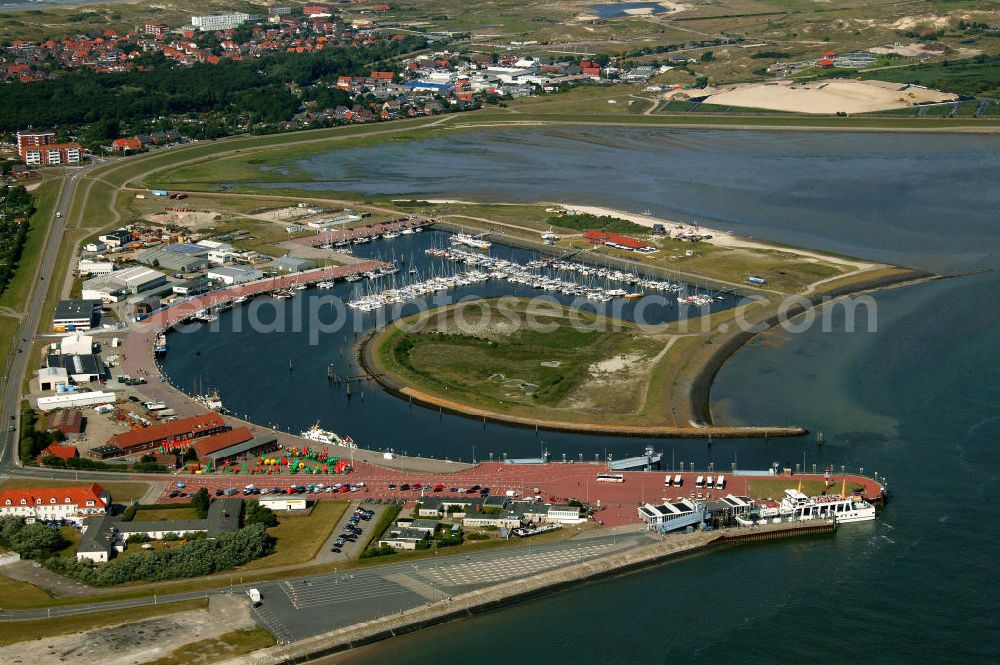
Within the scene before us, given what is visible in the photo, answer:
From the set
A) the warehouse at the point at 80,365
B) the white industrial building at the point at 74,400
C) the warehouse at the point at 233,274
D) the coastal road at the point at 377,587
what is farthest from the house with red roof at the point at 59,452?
the warehouse at the point at 233,274

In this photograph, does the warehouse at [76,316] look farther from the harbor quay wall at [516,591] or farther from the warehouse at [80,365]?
the harbor quay wall at [516,591]

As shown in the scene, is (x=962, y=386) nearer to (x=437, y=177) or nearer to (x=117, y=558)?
(x=117, y=558)

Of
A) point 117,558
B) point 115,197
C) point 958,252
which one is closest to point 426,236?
point 115,197

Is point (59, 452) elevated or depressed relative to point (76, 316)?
depressed

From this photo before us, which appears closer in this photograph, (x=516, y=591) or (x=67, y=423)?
(x=516, y=591)

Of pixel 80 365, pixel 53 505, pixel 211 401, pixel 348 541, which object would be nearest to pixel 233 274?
pixel 80 365

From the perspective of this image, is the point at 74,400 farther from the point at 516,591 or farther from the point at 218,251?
the point at 218,251
